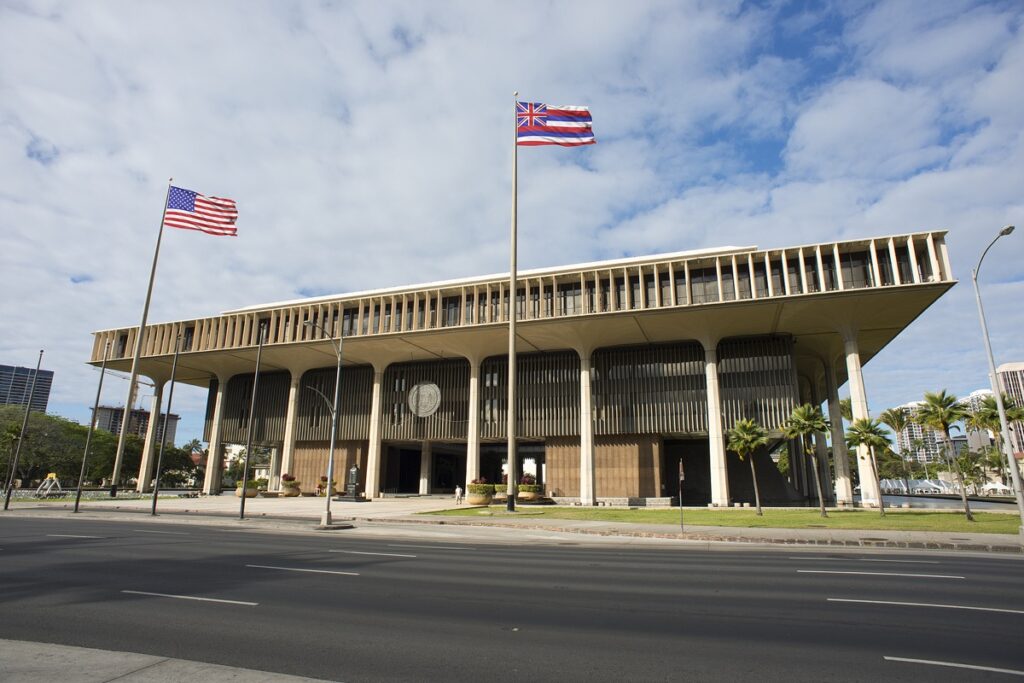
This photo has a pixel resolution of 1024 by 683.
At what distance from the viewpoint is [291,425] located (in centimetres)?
5862

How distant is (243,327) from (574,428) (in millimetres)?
34494

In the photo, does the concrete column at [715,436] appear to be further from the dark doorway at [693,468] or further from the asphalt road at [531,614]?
the asphalt road at [531,614]

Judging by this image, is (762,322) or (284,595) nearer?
(284,595)

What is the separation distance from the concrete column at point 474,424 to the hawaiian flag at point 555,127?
2439 cm

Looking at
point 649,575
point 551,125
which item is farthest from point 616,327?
point 649,575

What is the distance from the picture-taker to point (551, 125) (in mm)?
31891

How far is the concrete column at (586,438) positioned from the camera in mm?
45125

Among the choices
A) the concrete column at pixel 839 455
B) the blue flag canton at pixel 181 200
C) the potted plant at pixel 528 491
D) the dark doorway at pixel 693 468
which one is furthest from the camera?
→ the dark doorway at pixel 693 468

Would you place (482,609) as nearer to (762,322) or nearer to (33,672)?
(33,672)

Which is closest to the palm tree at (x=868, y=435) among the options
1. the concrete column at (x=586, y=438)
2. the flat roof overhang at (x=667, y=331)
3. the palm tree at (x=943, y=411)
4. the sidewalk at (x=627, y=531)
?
the palm tree at (x=943, y=411)

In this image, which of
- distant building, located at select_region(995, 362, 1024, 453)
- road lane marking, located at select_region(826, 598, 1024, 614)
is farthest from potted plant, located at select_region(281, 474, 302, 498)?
distant building, located at select_region(995, 362, 1024, 453)

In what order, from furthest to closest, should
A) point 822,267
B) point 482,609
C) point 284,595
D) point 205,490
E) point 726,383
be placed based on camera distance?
point 205,490
point 726,383
point 822,267
point 284,595
point 482,609

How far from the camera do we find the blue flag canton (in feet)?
122

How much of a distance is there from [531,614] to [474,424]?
1694 inches
